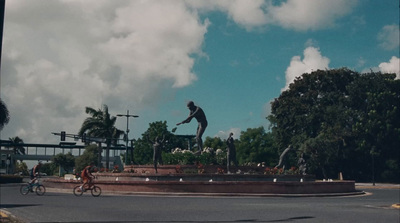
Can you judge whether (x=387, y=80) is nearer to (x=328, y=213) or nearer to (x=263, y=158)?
(x=263, y=158)

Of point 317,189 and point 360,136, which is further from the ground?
point 360,136

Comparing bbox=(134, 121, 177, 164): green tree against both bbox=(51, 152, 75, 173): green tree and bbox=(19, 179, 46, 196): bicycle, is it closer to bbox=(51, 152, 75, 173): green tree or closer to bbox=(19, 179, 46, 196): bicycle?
bbox=(51, 152, 75, 173): green tree

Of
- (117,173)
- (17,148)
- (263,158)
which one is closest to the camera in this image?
(117,173)

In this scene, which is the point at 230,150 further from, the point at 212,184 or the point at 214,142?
the point at 214,142

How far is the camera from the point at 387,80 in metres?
57.4

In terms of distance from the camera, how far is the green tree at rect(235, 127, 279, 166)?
72562 millimetres

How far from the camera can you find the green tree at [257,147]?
238ft

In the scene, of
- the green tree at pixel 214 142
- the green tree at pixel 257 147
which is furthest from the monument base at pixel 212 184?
the green tree at pixel 214 142

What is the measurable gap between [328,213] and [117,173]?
1722cm

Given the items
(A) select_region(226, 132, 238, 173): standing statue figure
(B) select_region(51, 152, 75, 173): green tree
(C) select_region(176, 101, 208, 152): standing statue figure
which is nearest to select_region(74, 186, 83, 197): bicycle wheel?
(A) select_region(226, 132, 238, 173): standing statue figure

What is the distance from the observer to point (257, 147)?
7369 cm

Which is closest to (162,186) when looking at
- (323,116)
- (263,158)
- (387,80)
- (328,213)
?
(328,213)

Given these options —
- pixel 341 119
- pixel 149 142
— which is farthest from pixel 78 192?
pixel 149 142

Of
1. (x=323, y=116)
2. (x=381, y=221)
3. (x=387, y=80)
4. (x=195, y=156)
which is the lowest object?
(x=381, y=221)
